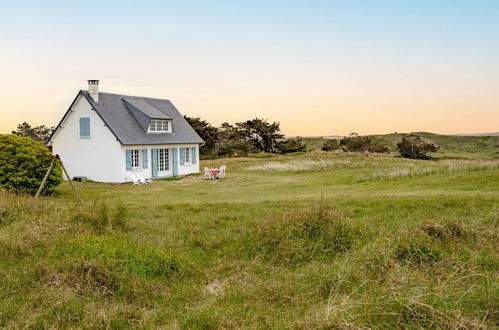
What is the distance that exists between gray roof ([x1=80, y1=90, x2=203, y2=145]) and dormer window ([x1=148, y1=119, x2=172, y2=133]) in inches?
12.6

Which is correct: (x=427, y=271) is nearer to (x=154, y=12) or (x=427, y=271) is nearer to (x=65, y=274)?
(x=65, y=274)

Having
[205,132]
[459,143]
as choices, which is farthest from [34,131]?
[459,143]

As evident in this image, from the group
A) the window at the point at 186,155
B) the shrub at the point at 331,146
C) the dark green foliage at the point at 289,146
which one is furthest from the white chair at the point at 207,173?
the shrub at the point at 331,146

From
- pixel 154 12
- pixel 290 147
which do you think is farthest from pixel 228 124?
pixel 154 12

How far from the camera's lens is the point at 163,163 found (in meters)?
28.2

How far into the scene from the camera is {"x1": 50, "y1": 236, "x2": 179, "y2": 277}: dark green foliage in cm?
651

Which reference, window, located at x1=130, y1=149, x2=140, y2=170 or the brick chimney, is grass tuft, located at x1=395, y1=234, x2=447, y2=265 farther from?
the brick chimney

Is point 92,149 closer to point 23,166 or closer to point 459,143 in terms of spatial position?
point 23,166

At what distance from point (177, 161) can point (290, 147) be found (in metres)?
32.7

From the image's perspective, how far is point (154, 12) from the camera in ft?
66.9

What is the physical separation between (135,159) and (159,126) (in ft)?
12.0

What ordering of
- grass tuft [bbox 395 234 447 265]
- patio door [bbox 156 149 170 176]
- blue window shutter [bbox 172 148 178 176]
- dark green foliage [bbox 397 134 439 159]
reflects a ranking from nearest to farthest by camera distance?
grass tuft [bbox 395 234 447 265], patio door [bbox 156 149 170 176], blue window shutter [bbox 172 148 178 176], dark green foliage [bbox 397 134 439 159]

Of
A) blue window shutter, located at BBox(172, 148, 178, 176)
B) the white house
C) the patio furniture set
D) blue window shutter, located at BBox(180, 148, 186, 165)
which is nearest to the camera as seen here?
the white house

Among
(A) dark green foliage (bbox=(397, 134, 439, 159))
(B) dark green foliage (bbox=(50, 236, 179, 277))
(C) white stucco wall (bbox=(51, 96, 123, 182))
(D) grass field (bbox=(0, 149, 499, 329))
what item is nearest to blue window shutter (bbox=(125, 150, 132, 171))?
(C) white stucco wall (bbox=(51, 96, 123, 182))
